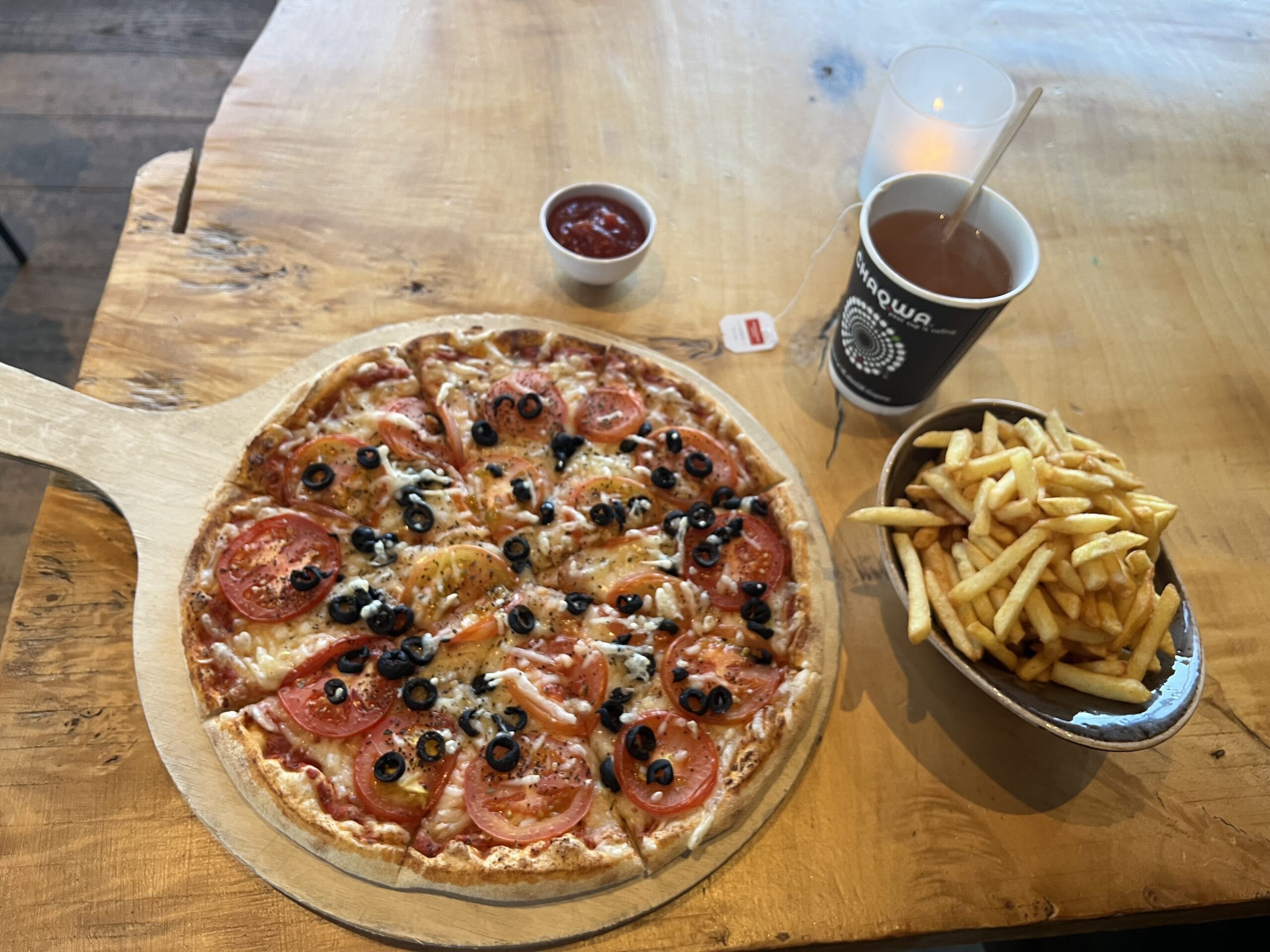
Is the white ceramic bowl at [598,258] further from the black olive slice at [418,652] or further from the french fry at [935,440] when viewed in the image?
the black olive slice at [418,652]

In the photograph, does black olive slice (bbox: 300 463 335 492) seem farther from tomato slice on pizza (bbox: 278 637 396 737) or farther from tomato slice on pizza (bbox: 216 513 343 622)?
tomato slice on pizza (bbox: 278 637 396 737)

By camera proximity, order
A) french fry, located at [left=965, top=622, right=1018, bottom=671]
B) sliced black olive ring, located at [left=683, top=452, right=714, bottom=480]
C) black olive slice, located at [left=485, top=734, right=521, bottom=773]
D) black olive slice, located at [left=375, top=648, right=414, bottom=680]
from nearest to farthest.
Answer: french fry, located at [left=965, top=622, right=1018, bottom=671]
black olive slice, located at [left=485, top=734, right=521, bottom=773]
black olive slice, located at [left=375, top=648, right=414, bottom=680]
sliced black olive ring, located at [left=683, top=452, right=714, bottom=480]

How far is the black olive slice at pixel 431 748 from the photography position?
2.14m

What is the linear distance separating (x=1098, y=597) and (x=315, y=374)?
243 centimetres

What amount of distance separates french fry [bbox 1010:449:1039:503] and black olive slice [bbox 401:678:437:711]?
164 cm

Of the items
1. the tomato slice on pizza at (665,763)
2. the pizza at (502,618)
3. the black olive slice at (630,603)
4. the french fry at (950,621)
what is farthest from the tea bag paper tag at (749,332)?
the tomato slice on pizza at (665,763)

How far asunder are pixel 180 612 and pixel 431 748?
0.85 m

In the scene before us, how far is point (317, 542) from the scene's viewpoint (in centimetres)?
244

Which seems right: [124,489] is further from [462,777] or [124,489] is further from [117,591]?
[462,777]

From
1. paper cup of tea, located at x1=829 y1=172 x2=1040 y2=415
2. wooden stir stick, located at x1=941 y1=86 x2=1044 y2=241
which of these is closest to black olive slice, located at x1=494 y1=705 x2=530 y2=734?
paper cup of tea, located at x1=829 y1=172 x2=1040 y2=415

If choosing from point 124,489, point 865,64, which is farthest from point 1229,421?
point 124,489

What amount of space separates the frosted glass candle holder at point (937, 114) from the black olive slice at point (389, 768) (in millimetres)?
2759

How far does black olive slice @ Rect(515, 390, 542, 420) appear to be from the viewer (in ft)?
8.73

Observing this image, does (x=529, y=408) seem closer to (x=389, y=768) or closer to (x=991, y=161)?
(x=389, y=768)
